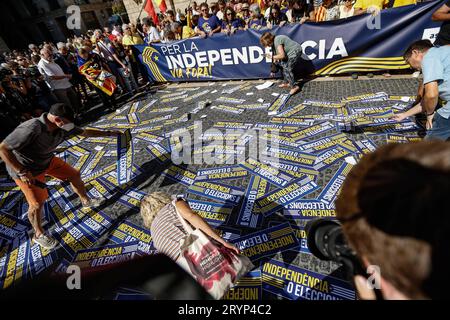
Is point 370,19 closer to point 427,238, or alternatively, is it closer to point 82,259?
point 427,238

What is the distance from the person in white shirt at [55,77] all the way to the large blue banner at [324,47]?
3461 millimetres

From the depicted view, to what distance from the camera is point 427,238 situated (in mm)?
645

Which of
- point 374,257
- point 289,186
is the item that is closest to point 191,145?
point 289,186

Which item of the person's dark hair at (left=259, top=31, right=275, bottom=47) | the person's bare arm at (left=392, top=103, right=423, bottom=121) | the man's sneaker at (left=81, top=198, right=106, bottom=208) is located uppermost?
the person's dark hair at (left=259, top=31, right=275, bottom=47)

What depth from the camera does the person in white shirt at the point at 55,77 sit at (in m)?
7.29

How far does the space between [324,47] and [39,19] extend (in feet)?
140

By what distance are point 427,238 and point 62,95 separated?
390 inches

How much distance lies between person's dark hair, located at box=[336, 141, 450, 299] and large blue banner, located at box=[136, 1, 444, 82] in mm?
6835

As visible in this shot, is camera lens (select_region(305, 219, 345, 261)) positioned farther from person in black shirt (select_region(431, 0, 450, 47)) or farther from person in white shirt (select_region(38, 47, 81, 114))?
person in white shirt (select_region(38, 47, 81, 114))

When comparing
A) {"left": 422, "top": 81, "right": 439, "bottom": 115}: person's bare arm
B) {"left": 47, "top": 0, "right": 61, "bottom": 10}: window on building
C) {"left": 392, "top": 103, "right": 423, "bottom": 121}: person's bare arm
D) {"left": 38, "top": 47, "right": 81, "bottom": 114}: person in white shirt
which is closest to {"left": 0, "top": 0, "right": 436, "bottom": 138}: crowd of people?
{"left": 38, "top": 47, "right": 81, "bottom": 114}: person in white shirt

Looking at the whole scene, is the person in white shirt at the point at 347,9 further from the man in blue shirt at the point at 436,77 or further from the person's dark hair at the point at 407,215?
the person's dark hair at the point at 407,215

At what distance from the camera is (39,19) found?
108 feet

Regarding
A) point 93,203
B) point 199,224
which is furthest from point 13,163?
point 199,224

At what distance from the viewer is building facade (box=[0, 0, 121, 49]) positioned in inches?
1271
